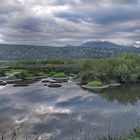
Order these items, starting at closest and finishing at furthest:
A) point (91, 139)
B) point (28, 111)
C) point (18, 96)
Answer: point (91, 139)
point (28, 111)
point (18, 96)

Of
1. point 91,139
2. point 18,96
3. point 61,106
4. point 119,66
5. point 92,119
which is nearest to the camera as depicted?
point 91,139

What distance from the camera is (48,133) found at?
3372 centimetres

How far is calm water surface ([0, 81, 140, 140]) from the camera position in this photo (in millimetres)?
34031

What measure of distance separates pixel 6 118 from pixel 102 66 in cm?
5970

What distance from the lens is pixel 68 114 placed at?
44.8 metres

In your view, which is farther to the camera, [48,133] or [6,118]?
[6,118]

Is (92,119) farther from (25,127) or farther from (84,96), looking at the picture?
(84,96)

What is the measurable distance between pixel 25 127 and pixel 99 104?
68.1ft

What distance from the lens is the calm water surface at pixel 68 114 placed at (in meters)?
34.0

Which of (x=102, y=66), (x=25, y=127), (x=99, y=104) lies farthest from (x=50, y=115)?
(x=102, y=66)

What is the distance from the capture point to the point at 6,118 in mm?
42156

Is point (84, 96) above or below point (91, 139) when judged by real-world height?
below

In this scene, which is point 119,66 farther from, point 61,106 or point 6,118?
point 6,118

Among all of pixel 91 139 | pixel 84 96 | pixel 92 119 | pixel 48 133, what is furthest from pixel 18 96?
pixel 91 139
